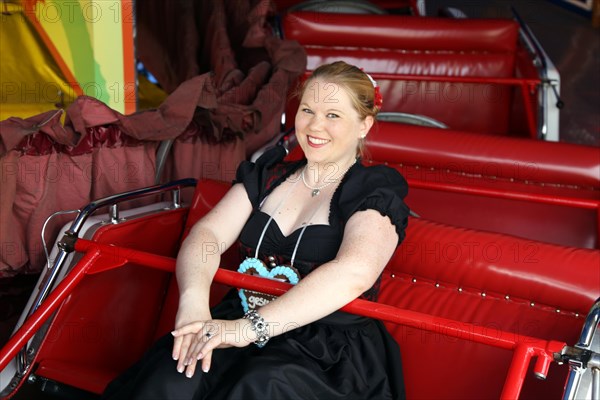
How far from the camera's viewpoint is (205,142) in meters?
2.95

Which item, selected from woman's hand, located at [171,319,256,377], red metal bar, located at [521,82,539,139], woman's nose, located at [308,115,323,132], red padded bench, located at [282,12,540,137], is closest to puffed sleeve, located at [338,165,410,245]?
woman's nose, located at [308,115,323,132]

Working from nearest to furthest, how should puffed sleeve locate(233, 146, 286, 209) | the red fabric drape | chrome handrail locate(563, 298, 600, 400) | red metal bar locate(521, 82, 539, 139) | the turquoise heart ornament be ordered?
chrome handrail locate(563, 298, 600, 400) → the turquoise heart ornament → puffed sleeve locate(233, 146, 286, 209) → the red fabric drape → red metal bar locate(521, 82, 539, 139)

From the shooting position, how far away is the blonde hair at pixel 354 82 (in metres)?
1.96

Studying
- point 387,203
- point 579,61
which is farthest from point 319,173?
point 579,61

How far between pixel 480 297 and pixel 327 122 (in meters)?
0.67

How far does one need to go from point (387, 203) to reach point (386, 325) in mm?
442

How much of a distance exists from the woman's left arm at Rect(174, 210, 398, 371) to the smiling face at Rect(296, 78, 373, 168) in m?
0.26

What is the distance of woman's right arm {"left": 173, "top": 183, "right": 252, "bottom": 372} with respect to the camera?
5.80 ft

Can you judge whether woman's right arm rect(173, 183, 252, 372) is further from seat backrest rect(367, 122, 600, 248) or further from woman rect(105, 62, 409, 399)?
seat backrest rect(367, 122, 600, 248)

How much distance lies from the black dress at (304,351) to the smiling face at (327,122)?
86 mm

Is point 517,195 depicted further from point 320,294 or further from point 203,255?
point 203,255

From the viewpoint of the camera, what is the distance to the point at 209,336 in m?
1.66

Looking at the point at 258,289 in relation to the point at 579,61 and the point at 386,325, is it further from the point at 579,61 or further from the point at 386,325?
the point at 579,61

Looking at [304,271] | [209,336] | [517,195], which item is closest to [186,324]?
[209,336]
